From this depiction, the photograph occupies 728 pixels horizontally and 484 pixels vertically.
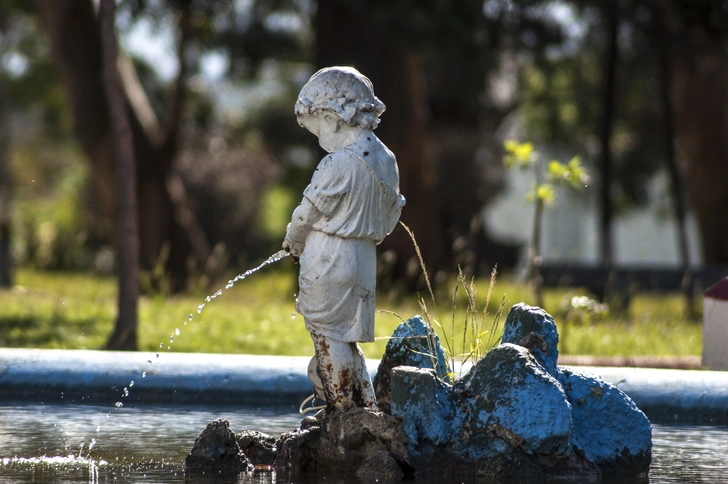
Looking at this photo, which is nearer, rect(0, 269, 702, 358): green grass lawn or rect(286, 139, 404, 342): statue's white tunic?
rect(286, 139, 404, 342): statue's white tunic

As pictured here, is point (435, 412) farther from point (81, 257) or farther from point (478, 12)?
point (81, 257)

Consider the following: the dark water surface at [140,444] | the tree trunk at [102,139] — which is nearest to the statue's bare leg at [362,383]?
the dark water surface at [140,444]

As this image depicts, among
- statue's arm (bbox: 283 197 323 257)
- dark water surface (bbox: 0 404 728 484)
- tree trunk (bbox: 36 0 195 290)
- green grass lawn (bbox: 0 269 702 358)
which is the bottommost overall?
dark water surface (bbox: 0 404 728 484)

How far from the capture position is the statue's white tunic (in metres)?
3.85

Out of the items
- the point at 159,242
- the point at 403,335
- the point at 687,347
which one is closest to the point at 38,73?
the point at 159,242

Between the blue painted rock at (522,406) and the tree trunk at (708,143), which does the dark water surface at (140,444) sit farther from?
the tree trunk at (708,143)

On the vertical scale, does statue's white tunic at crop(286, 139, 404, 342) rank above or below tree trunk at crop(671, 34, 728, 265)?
below

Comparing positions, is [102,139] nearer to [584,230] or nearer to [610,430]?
[610,430]

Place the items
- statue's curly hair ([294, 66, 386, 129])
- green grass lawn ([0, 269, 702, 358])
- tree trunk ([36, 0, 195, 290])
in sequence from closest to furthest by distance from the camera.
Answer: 1. statue's curly hair ([294, 66, 386, 129])
2. green grass lawn ([0, 269, 702, 358])
3. tree trunk ([36, 0, 195, 290])

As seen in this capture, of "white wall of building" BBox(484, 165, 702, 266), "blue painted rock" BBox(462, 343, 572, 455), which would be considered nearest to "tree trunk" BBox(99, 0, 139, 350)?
"blue painted rock" BBox(462, 343, 572, 455)

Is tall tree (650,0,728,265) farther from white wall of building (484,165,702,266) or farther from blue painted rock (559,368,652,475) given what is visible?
white wall of building (484,165,702,266)

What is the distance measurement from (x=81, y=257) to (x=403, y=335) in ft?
50.0

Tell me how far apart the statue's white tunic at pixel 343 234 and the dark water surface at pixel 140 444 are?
23.3 inches

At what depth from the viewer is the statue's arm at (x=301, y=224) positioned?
12.7ft
